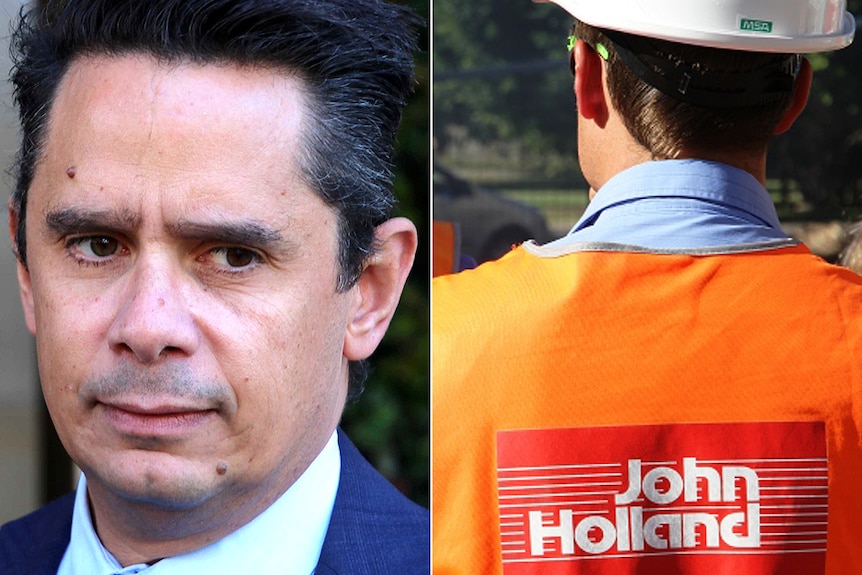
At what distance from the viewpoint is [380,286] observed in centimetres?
252

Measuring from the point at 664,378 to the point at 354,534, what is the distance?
0.72m

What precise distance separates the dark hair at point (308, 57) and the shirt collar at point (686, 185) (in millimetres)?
495

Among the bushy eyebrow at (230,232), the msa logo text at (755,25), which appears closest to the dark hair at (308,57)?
the bushy eyebrow at (230,232)

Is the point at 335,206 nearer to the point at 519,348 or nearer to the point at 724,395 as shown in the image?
the point at 519,348

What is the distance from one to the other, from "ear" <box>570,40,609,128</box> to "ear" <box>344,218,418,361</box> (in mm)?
464

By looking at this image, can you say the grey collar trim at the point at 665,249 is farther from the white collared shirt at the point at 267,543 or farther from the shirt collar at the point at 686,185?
the white collared shirt at the point at 267,543

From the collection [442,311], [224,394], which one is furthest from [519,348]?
[224,394]

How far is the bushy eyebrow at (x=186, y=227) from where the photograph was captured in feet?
7.57

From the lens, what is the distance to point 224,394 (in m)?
2.33

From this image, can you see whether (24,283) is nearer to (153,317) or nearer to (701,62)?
(153,317)

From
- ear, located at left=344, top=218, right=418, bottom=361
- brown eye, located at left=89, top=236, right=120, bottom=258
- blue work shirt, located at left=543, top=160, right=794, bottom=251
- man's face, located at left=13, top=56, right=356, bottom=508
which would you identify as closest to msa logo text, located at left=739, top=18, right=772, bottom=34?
blue work shirt, located at left=543, top=160, right=794, bottom=251

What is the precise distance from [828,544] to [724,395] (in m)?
0.38

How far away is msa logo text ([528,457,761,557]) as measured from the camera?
2.49 metres

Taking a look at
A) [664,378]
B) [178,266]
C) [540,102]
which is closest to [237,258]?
[178,266]
